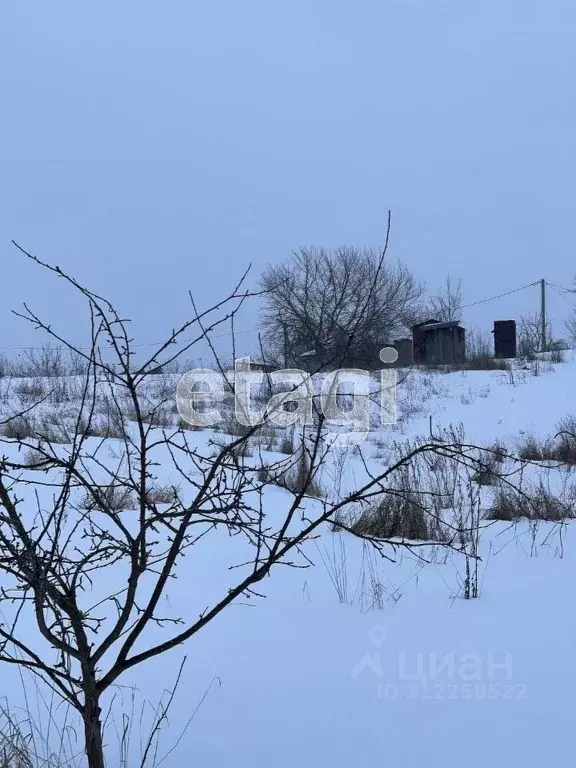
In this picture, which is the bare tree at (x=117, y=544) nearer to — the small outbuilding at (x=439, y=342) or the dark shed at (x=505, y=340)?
the small outbuilding at (x=439, y=342)

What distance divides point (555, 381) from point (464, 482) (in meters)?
9.29

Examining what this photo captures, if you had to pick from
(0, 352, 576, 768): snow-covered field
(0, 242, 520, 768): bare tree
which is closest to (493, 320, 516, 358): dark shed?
(0, 242, 520, 768): bare tree

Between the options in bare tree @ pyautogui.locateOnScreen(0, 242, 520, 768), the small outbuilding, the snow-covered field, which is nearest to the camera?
bare tree @ pyautogui.locateOnScreen(0, 242, 520, 768)

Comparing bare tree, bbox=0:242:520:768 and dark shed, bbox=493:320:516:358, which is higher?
dark shed, bbox=493:320:516:358

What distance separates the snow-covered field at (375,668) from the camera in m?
1.69

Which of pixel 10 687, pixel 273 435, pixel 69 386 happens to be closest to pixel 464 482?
pixel 273 435

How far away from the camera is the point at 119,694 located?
6.44 feet

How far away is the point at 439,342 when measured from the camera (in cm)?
1959

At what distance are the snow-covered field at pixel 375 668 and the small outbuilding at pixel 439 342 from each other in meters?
16.1

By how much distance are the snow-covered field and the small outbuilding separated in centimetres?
1611

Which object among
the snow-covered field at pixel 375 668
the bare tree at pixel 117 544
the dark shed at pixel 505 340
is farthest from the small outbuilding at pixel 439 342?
the snow-covered field at pixel 375 668

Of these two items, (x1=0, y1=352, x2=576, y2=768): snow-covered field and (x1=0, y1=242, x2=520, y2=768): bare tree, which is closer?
(x1=0, y1=242, x2=520, y2=768): bare tree

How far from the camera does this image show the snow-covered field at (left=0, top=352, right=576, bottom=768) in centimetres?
169

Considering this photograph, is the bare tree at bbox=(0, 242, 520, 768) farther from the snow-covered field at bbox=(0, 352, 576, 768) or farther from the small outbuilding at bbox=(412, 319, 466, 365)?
the small outbuilding at bbox=(412, 319, 466, 365)
